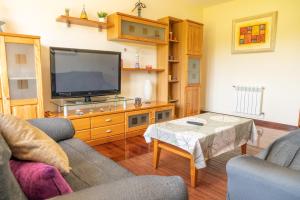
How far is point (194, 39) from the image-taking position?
4.29m

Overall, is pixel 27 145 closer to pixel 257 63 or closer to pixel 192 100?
pixel 192 100

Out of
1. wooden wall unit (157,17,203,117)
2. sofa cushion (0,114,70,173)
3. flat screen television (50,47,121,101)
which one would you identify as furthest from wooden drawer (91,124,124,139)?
sofa cushion (0,114,70,173)

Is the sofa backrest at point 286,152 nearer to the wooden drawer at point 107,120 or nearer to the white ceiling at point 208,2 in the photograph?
the wooden drawer at point 107,120

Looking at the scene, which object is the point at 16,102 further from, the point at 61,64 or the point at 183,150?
the point at 183,150

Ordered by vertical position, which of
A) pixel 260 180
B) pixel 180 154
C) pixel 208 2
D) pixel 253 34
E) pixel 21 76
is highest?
pixel 208 2

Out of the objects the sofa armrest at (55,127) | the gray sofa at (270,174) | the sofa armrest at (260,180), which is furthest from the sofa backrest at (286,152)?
the sofa armrest at (55,127)

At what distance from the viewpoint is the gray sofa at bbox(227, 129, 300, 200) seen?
1.00m

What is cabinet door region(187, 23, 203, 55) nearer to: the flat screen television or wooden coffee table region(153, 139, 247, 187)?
the flat screen television

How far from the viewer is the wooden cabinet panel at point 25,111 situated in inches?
98.8

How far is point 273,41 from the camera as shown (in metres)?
4.01

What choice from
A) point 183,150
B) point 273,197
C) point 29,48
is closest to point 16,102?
point 29,48

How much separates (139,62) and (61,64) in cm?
153

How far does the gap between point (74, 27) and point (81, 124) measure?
1470mm

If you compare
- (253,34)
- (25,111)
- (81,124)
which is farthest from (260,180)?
(253,34)
